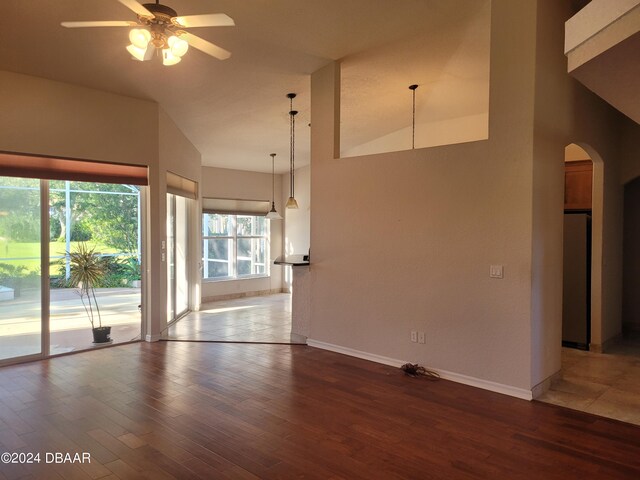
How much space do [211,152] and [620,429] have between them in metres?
7.08

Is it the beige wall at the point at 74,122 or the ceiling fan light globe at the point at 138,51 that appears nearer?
the ceiling fan light globe at the point at 138,51

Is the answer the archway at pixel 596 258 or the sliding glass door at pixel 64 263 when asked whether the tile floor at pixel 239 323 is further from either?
the archway at pixel 596 258

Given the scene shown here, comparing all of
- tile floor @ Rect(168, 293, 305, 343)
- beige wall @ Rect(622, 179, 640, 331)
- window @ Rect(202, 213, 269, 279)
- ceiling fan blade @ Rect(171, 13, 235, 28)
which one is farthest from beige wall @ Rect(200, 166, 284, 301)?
beige wall @ Rect(622, 179, 640, 331)

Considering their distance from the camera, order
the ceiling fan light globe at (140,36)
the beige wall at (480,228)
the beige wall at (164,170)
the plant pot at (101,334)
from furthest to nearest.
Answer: the beige wall at (164,170) < the plant pot at (101,334) < the beige wall at (480,228) < the ceiling fan light globe at (140,36)

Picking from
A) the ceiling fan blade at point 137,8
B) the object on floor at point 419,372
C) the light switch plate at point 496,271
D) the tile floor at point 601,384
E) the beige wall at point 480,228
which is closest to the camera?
the ceiling fan blade at point 137,8

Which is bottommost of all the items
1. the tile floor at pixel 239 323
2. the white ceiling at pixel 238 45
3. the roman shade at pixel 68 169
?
the tile floor at pixel 239 323

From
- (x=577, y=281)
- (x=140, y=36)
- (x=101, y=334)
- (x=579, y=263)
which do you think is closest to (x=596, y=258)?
(x=579, y=263)

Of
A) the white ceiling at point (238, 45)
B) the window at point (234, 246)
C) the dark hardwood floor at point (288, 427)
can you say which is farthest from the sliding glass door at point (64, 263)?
the window at point (234, 246)

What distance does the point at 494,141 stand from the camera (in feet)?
12.1

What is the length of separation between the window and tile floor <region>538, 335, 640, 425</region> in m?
6.56

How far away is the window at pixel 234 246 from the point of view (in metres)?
8.83

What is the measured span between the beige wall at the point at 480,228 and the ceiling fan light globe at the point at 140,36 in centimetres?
260

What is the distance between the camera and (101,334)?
17.1ft

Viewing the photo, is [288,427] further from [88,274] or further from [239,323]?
[239,323]
